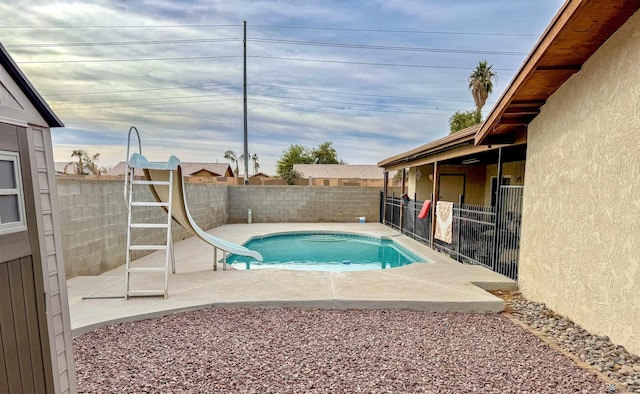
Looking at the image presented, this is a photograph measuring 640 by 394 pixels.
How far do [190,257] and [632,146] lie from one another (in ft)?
25.8

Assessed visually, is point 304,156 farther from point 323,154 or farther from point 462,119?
point 462,119

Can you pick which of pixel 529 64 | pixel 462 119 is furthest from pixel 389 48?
pixel 529 64

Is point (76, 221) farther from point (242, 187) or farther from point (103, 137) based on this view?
point (103, 137)

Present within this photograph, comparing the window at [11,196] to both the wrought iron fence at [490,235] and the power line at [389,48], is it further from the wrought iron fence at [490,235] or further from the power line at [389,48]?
the power line at [389,48]

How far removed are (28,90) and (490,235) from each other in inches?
274

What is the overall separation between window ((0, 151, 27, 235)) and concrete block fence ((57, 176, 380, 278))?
429cm

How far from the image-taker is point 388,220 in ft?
46.3

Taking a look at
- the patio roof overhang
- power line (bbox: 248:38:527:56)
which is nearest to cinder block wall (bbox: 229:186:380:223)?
the patio roof overhang

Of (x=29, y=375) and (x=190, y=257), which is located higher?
(x=29, y=375)

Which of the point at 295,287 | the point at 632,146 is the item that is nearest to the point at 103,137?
the point at 295,287

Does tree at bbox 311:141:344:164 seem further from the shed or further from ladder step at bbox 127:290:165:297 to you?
the shed

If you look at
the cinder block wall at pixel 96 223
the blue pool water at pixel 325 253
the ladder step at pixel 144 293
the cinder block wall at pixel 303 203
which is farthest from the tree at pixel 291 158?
the ladder step at pixel 144 293

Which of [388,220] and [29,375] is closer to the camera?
[29,375]

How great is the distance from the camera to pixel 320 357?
3121mm
